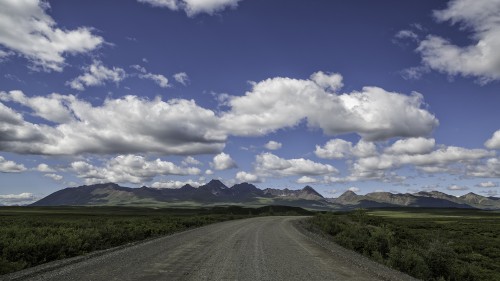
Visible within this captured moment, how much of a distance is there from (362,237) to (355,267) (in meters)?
12.4

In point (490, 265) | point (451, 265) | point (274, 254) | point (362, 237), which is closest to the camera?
point (274, 254)

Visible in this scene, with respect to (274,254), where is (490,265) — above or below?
below

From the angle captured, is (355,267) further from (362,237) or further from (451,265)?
(362,237)

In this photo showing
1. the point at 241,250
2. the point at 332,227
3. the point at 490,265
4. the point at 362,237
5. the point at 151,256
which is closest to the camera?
the point at 151,256

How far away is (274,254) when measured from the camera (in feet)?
57.5

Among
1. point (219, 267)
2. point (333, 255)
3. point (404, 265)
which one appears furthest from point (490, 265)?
point (219, 267)

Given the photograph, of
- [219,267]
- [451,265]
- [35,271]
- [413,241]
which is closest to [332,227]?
[413,241]

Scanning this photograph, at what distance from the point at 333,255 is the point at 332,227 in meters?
22.5

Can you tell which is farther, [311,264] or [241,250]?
[241,250]

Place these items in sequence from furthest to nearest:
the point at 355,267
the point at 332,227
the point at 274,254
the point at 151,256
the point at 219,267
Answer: the point at 332,227, the point at 274,254, the point at 151,256, the point at 355,267, the point at 219,267

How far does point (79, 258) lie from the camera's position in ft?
50.4

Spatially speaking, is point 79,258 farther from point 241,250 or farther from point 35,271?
point 241,250

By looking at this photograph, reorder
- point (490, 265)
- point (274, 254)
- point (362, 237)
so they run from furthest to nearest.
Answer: point (490, 265)
point (362, 237)
point (274, 254)

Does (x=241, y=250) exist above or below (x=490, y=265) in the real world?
above
